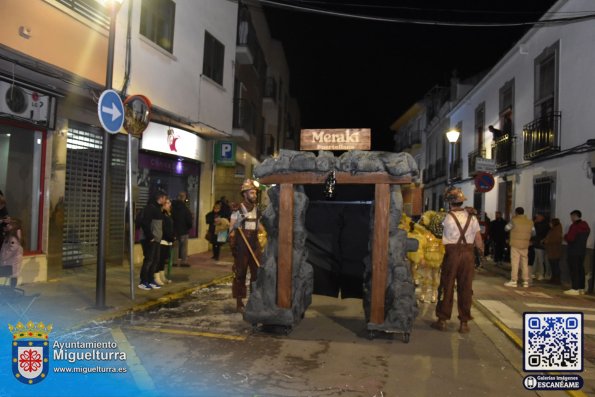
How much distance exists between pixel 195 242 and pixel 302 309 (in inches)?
392

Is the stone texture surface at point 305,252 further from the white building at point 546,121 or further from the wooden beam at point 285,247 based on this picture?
the white building at point 546,121

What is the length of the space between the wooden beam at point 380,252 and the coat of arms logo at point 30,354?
3789 millimetres

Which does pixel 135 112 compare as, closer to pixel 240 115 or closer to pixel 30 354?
pixel 30 354

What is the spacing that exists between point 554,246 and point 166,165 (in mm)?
10911

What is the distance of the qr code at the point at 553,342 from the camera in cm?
356

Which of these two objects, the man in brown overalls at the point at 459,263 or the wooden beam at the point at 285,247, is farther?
the man in brown overalls at the point at 459,263

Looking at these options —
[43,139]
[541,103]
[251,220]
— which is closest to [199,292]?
[251,220]

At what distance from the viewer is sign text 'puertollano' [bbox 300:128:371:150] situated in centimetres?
686

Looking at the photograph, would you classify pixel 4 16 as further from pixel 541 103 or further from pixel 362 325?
pixel 541 103

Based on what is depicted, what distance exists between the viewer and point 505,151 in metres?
19.0

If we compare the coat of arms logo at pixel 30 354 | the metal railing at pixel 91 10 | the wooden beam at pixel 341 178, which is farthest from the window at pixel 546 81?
the coat of arms logo at pixel 30 354

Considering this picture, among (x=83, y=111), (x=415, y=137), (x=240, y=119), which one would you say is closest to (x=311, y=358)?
(x=83, y=111)

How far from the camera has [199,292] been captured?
9.60 meters

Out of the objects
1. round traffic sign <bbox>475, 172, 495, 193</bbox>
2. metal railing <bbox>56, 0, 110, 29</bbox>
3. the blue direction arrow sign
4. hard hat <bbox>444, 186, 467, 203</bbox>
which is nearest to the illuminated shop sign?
metal railing <bbox>56, 0, 110, 29</bbox>
